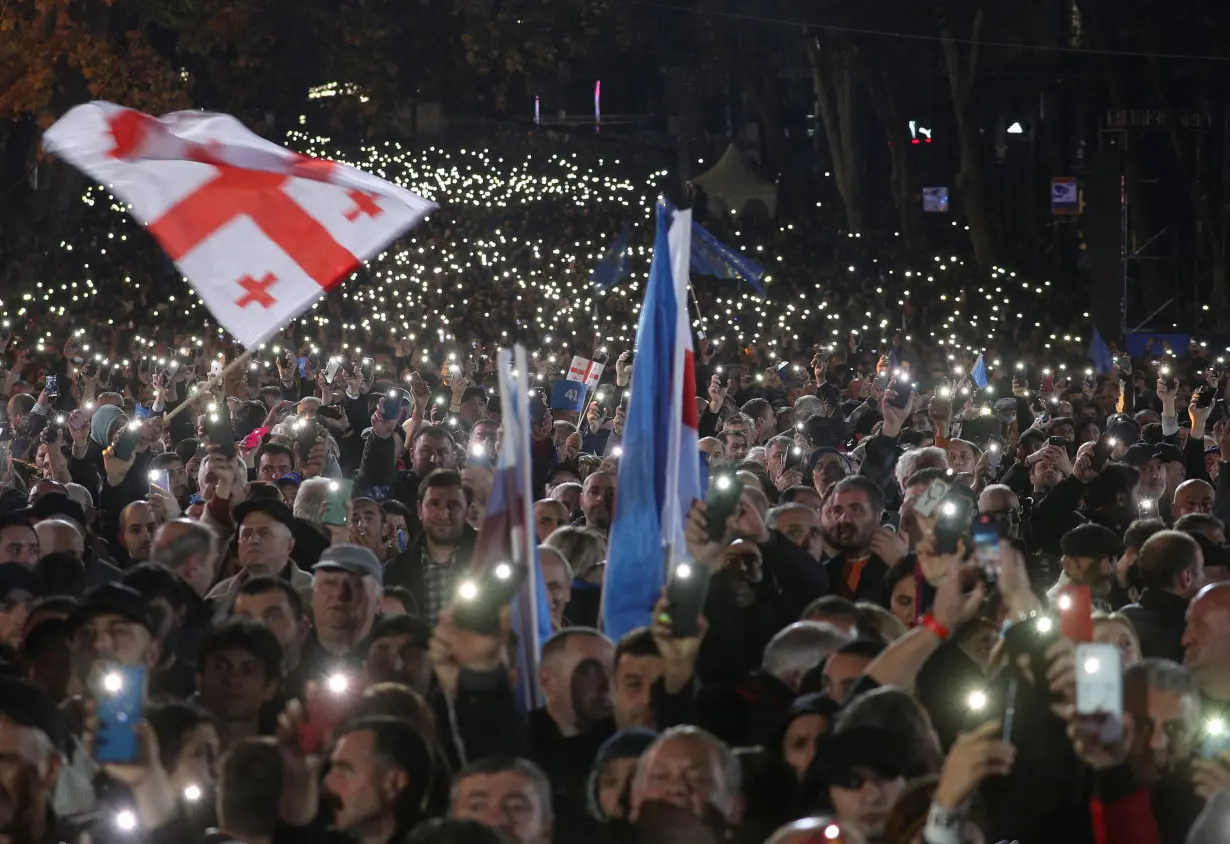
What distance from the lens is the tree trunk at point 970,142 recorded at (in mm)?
36406

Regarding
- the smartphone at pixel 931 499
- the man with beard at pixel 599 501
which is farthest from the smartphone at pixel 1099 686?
the man with beard at pixel 599 501

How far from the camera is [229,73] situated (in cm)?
3008

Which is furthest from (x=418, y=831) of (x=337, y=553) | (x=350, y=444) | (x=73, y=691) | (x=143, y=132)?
(x=350, y=444)

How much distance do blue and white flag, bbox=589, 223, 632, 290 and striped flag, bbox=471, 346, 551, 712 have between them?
66.3 feet

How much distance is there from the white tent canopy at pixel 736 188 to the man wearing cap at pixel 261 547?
109 ft

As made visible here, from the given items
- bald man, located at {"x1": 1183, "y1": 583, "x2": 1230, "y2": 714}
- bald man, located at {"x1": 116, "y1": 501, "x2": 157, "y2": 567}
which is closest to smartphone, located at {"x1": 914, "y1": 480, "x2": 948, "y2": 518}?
bald man, located at {"x1": 1183, "y1": 583, "x2": 1230, "y2": 714}

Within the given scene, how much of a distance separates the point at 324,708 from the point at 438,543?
3036mm

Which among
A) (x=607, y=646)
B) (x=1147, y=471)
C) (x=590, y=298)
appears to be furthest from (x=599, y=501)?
(x=590, y=298)

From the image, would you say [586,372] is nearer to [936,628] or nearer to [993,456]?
[993,456]

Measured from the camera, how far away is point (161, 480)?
11.0 m

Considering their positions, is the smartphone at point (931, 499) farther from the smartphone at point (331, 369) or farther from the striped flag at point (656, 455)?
the smartphone at point (331, 369)

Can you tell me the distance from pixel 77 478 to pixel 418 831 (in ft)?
28.9

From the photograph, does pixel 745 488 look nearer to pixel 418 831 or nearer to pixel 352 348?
pixel 418 831

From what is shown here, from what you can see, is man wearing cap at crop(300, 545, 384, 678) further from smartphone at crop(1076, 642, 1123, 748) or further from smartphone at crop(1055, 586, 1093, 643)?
smartphone at crop(1076, 642, 1123, 748)
